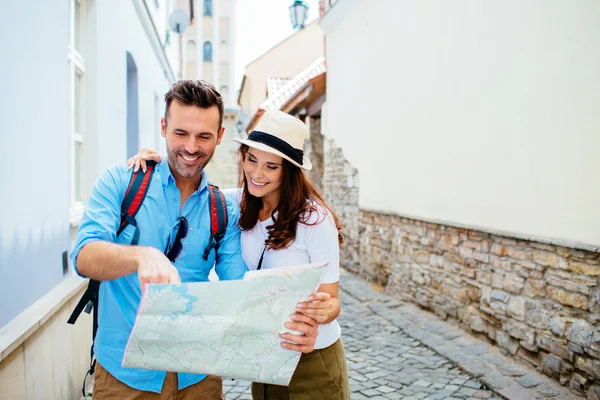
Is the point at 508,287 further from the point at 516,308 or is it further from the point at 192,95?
the point at 192,95

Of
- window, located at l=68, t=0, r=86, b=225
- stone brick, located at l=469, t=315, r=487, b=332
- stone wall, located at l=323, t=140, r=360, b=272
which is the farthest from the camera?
stone wall, located at l=323, t=140, r=360, b=272

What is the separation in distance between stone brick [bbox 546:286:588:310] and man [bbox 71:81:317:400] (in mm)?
2812

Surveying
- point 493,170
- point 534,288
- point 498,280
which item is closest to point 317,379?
point 534,288

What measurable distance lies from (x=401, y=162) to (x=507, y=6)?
104 inches

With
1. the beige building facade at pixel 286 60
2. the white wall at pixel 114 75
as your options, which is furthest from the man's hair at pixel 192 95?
the beige building facade at pixel 286 60

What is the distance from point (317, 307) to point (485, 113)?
12.4ft

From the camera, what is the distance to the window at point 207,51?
45031 millimetres

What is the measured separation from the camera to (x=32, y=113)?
2635 mm

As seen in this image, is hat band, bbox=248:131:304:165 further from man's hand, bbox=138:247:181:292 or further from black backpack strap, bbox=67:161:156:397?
man's hand, bbox=138:247:181:292

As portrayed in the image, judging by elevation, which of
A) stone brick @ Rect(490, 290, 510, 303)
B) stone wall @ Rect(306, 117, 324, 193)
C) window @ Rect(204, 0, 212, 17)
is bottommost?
stone brick @ Rect(490, 290, 510, 303)

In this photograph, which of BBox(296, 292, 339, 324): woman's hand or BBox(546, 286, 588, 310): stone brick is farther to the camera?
BBox(546, 286, 588, 310): stone brick

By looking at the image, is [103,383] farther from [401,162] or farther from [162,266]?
[401,162]

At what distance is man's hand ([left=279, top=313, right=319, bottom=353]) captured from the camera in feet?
5.11

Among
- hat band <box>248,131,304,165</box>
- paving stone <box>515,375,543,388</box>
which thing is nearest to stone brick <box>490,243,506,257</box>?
paving stone <box>515,375,543,388</box>
